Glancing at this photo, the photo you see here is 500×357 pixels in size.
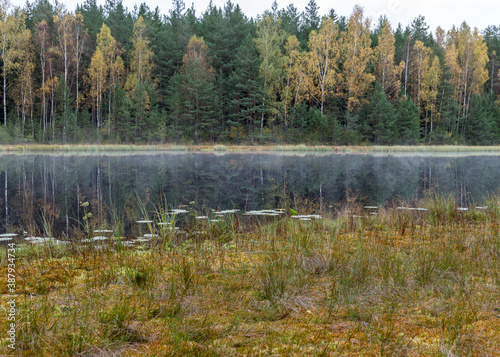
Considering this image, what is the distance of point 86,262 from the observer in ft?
13.2

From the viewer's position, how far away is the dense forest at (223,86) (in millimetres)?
36375

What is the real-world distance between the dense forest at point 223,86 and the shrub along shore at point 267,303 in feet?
107

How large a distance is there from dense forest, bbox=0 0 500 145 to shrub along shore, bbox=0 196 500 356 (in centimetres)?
3268

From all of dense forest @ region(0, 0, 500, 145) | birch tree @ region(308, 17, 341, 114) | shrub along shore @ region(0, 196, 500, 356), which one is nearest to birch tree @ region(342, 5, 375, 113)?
dense forest @ region(0, 0, 500, 145)

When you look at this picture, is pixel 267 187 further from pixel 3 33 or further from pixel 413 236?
pixel 3 33

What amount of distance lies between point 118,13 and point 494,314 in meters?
52.1

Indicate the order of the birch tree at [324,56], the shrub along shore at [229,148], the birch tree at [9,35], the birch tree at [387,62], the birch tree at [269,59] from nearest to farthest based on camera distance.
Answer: the birch tree at [9,35], the shrub along shore at [229,148], the birch tree at [324,56], the birch tree at [269,59], the birch tree at [387,62]

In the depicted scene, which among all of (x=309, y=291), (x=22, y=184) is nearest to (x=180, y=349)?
(x=309, y=291)

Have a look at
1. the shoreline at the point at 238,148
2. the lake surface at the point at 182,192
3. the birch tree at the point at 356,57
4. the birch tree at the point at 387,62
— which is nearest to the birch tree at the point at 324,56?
the birch tree at the point at 356,57

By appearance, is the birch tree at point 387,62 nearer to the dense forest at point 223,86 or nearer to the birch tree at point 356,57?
the dense forest at point 223,86

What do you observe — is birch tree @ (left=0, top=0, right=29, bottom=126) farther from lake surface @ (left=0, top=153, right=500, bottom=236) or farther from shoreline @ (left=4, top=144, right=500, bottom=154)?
lake surface @ (left=0, top=153, right=500, bottom=236)

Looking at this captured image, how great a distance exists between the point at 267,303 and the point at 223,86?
1603 inches

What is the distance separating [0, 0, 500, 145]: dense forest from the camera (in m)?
36.4

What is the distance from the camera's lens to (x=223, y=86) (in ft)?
138
